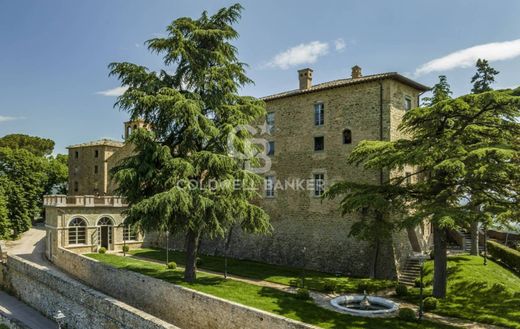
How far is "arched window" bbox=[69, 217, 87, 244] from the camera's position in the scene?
31.6 m

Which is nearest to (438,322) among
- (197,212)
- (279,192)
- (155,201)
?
(197,212)

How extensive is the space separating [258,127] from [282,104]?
261 cm

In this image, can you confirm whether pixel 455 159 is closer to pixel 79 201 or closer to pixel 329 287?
pixel 329 287

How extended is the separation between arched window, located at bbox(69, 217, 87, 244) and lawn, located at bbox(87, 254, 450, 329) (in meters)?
8.75

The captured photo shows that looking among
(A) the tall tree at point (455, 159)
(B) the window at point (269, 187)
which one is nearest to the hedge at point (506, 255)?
(A) the tall tree at point (455, 159)

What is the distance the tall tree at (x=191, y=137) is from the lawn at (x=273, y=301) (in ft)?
5.46

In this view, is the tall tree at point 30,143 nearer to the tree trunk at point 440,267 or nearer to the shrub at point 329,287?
the shrub at point 329,287

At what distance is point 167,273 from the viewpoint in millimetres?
23031

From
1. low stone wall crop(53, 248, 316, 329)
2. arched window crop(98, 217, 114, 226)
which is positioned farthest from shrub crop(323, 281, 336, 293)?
arched window crop(98, 217, 114, 226)

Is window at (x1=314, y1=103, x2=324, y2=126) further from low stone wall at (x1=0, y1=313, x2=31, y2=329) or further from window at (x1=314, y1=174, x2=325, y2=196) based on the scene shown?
low stone wall at (x1=0, y1=313, x2=31, y2=329)

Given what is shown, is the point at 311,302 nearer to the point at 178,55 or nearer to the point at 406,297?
the point at 406,297

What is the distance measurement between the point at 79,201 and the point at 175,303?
1854 cm

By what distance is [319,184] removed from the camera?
83.2 ft

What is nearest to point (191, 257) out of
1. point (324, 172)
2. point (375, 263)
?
point (324, 172)
